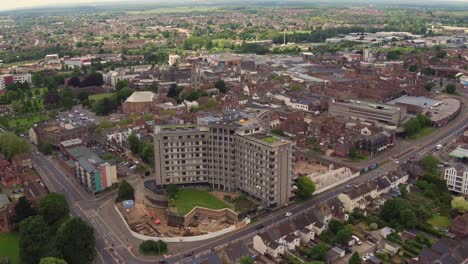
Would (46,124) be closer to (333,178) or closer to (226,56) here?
(333,178)

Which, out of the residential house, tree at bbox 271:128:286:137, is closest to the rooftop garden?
tree at bbox 271:128:286:137

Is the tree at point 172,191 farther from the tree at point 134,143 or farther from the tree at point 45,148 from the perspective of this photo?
the tree at point 45,148

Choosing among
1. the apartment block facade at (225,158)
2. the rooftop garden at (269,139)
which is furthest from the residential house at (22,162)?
the rooftop garden at (269,139)

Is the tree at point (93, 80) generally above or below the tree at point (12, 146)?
above

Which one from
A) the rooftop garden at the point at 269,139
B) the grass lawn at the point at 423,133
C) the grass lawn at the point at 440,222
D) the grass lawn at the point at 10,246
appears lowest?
the grass lawn at the point at 10,246

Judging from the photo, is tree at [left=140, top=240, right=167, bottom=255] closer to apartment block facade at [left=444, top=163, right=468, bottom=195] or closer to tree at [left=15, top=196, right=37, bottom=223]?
tree at [left=15, top=196, right=37, bottom=223]

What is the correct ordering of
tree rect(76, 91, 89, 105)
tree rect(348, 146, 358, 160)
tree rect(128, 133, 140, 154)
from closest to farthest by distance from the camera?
tree rect(348, 146, 358, 160) → tree rect(128, 133, 140, 154) → tree rect(76, 91, 89, 105)

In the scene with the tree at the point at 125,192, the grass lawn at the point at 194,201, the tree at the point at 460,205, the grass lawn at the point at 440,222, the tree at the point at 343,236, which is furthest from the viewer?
the tree at the point at 125,192
